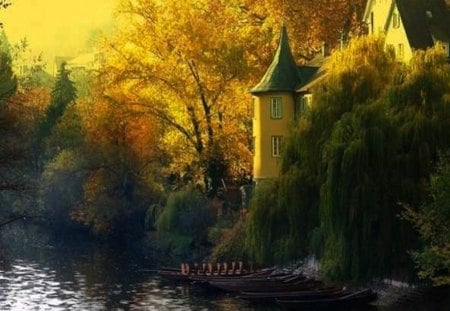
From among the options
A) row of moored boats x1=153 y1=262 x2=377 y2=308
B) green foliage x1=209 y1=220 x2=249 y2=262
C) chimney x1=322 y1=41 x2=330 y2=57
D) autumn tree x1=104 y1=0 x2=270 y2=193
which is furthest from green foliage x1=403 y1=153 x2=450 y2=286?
autumn tree x1=104 y1=0 x2=270 y2=193

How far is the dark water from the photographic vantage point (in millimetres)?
44750

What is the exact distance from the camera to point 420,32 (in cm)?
5806

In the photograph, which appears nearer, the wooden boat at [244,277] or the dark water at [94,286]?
the dark water at [94,286]

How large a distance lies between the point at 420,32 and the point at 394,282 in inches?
777

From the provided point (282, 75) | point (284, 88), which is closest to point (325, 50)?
point (282, 75)

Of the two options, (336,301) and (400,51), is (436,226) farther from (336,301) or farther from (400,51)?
(400,51)

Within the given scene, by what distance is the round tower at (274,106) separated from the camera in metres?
61.7

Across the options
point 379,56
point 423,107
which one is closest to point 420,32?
point 379,56

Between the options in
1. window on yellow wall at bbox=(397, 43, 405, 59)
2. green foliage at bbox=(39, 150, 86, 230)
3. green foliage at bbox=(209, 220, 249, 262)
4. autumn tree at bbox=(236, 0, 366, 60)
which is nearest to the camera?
green foliage at bbox=(209, 220, 249, 262)

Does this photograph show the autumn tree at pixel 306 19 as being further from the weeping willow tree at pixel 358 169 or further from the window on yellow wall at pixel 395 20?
the weeping willow tree at pixel 358 169

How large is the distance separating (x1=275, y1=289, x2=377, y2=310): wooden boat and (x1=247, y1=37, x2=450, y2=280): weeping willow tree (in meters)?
0.91

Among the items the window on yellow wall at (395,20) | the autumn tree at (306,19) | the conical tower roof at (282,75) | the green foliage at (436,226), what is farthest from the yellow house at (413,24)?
the green foliage at (436,226)

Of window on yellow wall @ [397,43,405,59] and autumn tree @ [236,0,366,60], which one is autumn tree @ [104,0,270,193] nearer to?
autumn tree @ [236,0,366,60]

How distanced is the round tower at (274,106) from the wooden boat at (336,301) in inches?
758
